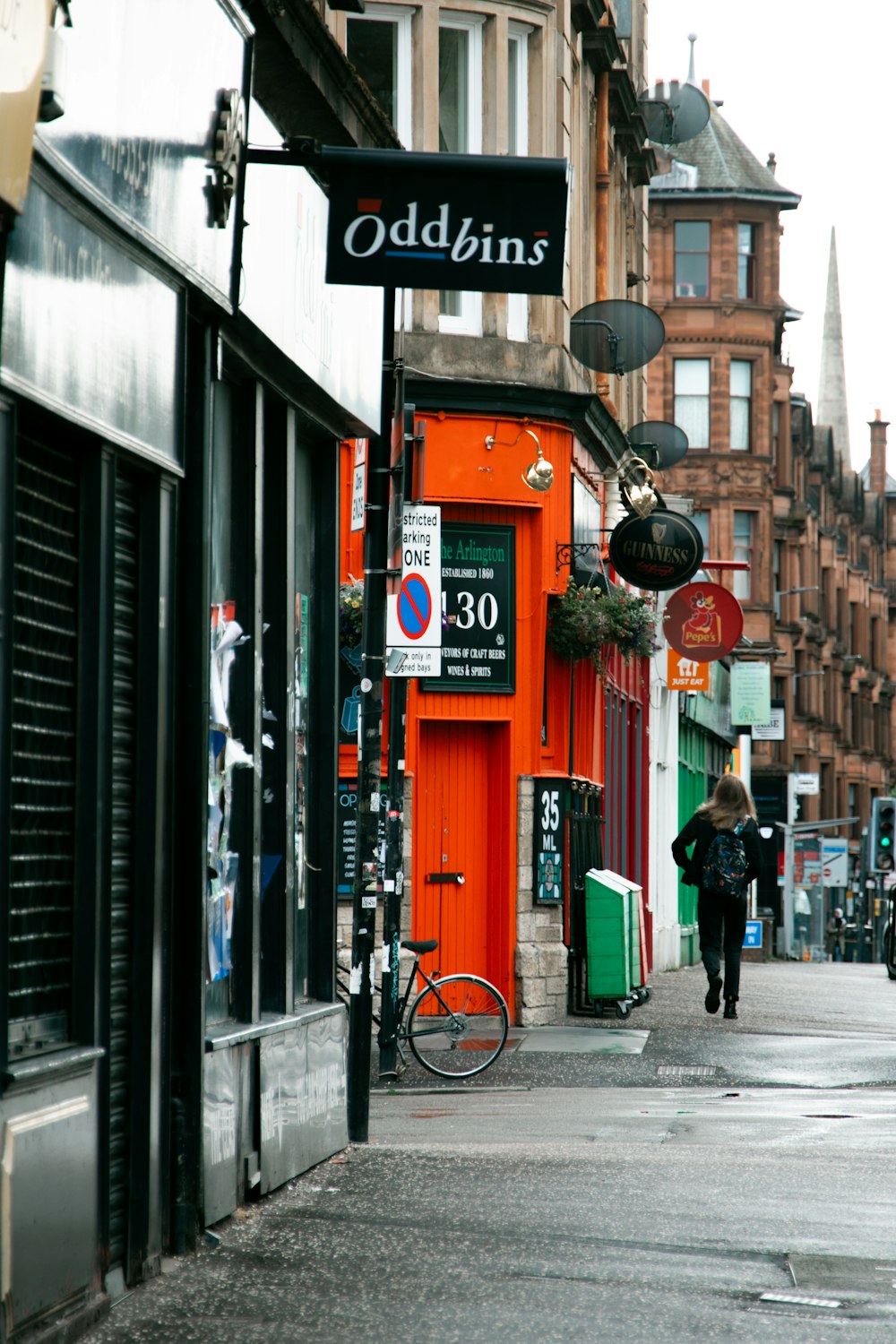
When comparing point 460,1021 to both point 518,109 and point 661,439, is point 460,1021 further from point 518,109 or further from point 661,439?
point 661,439

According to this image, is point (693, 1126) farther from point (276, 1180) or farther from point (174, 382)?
point (174, 382)

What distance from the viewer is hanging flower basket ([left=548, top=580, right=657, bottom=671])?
18875mm

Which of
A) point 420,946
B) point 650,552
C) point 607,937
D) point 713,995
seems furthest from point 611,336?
point 420,946

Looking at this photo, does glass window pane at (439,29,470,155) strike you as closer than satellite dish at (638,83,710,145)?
Yes

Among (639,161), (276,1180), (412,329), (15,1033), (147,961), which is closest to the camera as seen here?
(15,1033)

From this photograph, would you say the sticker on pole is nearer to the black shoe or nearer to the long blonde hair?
the long blonde hair

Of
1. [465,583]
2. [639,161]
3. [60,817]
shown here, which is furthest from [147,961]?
[639,161]

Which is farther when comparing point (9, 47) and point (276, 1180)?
point (276, 1180)

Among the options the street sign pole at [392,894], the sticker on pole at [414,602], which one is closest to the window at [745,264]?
the sticker on pole at [414,602]

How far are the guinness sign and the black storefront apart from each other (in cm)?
1171

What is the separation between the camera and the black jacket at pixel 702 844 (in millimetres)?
17844

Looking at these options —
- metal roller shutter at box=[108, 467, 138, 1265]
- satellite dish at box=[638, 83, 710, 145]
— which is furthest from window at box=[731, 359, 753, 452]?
metal roller shutter at box=[108, 467, 138, 1265]

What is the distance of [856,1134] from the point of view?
35.5 ft

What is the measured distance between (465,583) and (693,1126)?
836cm
